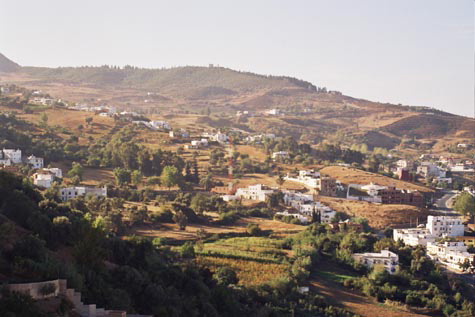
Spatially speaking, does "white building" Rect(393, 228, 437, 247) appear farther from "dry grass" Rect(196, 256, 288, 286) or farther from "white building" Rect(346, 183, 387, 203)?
"dry grass" Rect(196, 256, 288, 286)

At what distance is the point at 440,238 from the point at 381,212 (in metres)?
6.37

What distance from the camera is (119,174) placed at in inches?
1678

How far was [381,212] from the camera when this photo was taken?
4312cm

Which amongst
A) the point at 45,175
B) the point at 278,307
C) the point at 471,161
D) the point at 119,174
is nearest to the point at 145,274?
the point at 278,307

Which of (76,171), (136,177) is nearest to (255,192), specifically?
(136,177)

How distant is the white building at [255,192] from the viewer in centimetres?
4391

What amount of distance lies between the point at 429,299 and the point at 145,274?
13606 mm

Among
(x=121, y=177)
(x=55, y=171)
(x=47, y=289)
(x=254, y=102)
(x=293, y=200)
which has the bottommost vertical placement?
(x=293, y=200)

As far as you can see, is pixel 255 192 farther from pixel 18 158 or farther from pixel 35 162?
pixel 18 158

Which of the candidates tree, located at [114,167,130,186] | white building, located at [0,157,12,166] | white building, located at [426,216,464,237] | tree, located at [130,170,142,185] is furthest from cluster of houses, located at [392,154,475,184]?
white building, located at [0,157,12,166]

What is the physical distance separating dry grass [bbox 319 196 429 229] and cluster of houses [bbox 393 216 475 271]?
7.31ft

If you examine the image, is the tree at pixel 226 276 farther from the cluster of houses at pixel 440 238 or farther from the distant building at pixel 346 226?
the cluster of houses at pixel 440 238

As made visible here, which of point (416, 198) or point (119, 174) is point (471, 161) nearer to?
point (416, 198)

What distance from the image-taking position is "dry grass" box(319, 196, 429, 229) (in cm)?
4194
